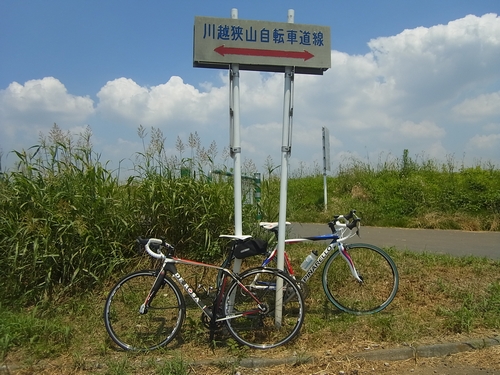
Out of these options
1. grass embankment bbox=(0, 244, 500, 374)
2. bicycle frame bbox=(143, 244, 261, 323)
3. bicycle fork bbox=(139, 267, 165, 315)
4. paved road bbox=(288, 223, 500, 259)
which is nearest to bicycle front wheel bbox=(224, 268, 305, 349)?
bicycle frame bbox=(143, 244, 261, 323)

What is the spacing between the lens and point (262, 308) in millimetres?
4008

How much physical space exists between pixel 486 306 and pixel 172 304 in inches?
129

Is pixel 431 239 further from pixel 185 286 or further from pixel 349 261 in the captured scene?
pixel 185 286

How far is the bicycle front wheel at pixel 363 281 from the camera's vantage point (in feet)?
15.0

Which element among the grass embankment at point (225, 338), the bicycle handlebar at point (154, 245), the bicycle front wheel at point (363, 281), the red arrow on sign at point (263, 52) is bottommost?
the grass embankment at point (225, 338)

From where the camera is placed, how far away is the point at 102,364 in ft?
12.0

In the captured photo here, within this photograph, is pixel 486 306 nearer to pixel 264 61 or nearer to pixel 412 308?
pixel 412 308

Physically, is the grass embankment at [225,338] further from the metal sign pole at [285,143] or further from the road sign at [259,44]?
the road sign at [259,44]

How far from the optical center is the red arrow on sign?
4.07 m

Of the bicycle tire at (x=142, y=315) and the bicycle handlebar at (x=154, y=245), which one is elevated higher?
the bicycle handlebar at (x=154, y=245)

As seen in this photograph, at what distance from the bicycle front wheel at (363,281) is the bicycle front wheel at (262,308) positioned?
681 millimetres

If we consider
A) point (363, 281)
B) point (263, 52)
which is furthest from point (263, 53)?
point (363, 281)

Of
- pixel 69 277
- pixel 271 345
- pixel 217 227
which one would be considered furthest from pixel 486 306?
pixel 69 277

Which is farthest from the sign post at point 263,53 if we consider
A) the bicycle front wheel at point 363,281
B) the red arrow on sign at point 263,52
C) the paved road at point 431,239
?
the paved road at point 431,239
